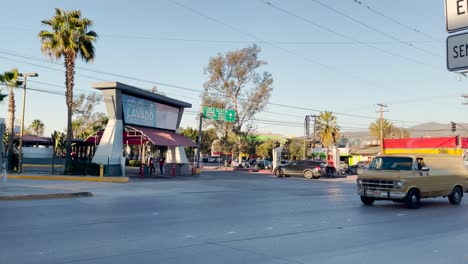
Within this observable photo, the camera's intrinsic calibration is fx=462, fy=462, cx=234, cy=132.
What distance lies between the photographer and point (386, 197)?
15.8 meters

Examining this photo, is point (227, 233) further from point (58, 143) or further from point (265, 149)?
point (265, 149)

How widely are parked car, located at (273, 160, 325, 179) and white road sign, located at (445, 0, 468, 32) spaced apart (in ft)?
118

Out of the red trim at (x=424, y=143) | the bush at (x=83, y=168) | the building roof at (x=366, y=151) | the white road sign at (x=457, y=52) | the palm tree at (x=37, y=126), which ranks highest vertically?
the palm tree at (x=37, y=126)

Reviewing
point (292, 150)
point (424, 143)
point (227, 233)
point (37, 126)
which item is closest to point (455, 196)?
point (227, 233)

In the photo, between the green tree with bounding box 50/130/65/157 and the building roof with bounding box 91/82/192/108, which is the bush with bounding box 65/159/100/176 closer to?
the building roof with bounding box 91/82/192/108

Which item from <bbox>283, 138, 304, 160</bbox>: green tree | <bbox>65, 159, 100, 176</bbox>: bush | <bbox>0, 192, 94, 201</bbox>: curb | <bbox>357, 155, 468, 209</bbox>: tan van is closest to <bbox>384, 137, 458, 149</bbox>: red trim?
<bbox>283, 138, 304, 160</bbox>: green tree

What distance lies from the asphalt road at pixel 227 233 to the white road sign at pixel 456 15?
3.97 meters

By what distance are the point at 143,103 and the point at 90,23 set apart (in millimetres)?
6928

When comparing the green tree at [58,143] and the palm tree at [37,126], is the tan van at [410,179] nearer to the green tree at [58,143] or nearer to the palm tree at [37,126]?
the green tree at [58,143]

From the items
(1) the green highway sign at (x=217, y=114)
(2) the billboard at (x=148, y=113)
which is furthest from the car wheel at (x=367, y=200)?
(1) the green highway sign at (x=217, y=114)

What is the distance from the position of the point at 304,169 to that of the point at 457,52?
120ft

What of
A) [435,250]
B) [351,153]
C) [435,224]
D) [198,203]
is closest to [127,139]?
[198,203]

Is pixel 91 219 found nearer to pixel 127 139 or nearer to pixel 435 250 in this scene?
pixel 435 250

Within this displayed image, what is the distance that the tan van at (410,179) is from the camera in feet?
51.6
